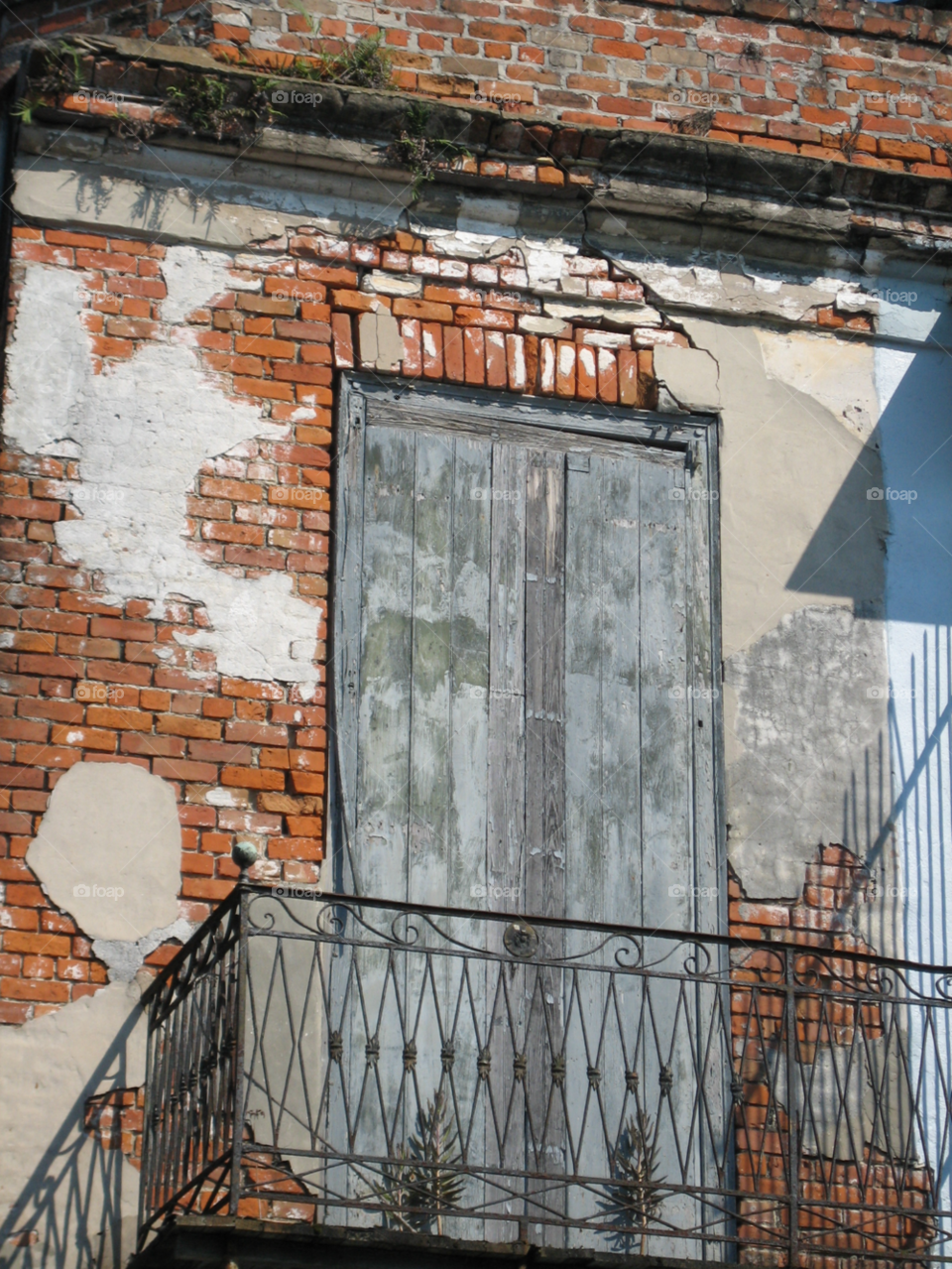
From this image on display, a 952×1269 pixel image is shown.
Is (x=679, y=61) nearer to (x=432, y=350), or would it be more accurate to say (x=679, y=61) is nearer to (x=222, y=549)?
(x=432, y=350)

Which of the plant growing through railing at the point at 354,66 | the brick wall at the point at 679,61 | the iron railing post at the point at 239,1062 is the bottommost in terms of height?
the iron railing post at the point at 239,1062

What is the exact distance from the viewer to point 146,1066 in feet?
18.9

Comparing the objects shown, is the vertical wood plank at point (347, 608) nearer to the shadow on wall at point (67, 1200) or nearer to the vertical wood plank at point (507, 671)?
the vertical wood plank at point (507, 671)

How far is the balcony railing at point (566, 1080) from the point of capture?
5.49 meters

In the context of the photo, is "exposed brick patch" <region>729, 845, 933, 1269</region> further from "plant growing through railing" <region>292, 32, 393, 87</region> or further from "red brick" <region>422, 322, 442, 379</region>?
"plant growing through railing" <region>292, 32, 393, 87</region>

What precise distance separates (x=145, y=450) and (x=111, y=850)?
54.3 inches

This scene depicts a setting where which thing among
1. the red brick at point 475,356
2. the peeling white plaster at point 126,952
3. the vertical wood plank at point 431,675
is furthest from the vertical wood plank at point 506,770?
the peeling white plaster at point 126,952

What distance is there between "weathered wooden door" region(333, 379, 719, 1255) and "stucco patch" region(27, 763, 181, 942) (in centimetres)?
57

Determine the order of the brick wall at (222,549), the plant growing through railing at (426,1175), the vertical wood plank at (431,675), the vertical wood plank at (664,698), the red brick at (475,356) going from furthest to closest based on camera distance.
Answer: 1. the red brick at (475,356)
2. the vertical wood plank at (664,698)
3. the vertical wood plank at (431,675)
4. the brick wall at (222,549)
5. the plant growing through railing at (426,1175)

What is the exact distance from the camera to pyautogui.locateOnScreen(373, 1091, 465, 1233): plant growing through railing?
5.64 m

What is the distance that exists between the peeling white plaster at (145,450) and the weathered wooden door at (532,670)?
0.96ft

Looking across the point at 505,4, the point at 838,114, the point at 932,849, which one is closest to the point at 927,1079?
the point at 932,849

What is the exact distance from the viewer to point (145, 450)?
643 cm

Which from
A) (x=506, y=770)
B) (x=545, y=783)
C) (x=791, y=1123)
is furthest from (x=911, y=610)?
(x=791, y=1123)
